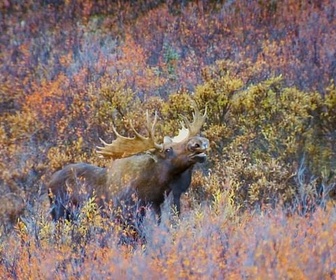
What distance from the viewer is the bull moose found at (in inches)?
284

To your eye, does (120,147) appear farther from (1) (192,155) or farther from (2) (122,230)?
(2) (122,230)

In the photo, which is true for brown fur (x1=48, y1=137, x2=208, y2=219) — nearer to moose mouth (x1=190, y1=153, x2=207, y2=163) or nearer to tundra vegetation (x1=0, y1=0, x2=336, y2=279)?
moose mouth (x1=190, y1=153, x2=207, y2=163)

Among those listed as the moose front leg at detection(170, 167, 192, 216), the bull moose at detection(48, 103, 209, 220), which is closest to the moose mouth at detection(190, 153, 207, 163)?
the bull moose at detection(48, 103, 209, 220)

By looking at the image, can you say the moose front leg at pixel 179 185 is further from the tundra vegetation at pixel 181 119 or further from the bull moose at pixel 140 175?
the tundra vegetation at pixel 181 119

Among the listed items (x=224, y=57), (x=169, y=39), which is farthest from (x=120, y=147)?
(x=169, y=39)

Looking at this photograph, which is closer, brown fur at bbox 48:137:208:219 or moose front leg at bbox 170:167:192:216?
brown fur at bbox 48:137:208:219

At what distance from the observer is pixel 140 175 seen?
728cm

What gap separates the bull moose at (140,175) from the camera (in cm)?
720

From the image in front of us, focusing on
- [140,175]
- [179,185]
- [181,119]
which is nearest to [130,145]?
[140,175]

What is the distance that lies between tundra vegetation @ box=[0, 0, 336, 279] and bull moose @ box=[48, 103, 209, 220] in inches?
9.1

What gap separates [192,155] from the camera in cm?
717

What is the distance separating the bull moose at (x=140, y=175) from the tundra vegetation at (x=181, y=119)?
0.23 meters

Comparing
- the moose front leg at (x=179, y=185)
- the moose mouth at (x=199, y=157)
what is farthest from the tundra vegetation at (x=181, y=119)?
the moose mouth at (x=199, y=157)

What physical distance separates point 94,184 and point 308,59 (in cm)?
517
